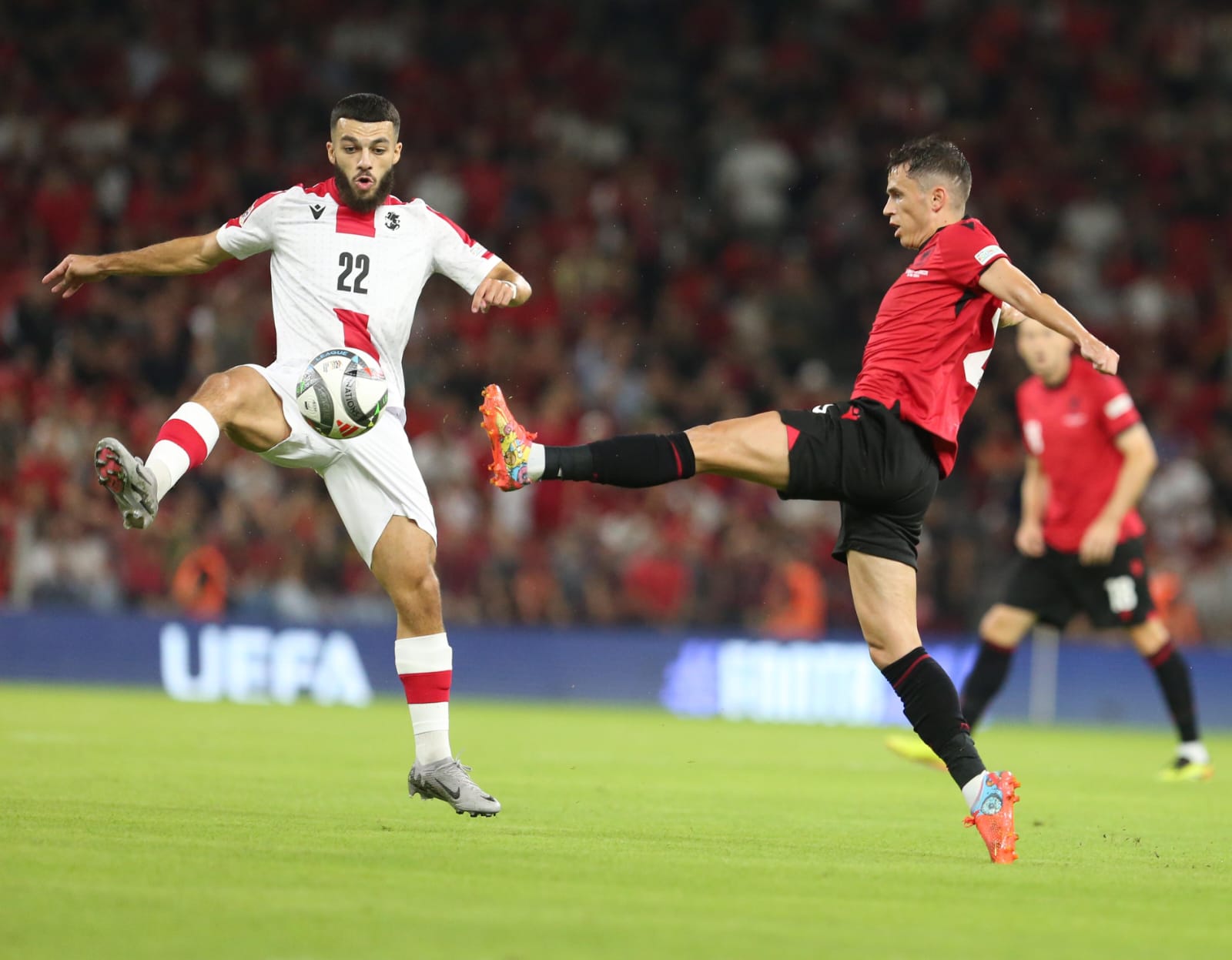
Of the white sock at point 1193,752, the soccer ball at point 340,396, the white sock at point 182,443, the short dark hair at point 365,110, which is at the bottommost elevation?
the white sock at point 1193,752

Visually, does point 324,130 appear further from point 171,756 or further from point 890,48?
point 171,756

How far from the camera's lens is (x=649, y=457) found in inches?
239

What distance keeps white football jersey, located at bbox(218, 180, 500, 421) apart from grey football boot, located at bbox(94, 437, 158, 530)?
96 cm

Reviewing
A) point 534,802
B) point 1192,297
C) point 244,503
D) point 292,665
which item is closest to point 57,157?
point 244,503

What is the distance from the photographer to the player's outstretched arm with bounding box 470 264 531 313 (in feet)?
21.7

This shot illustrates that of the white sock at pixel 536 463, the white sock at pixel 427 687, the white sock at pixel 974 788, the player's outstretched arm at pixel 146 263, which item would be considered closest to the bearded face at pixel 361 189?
the player's outstretched arm at pixel 146 263

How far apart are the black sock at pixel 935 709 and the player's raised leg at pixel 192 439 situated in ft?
7.86

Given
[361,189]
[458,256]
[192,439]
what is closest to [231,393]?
[192,439]

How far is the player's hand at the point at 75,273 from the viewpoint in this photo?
6840 mm

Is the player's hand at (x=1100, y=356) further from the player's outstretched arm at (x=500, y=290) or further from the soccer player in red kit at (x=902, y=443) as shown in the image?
the player's outstretched arm at (x=500, y=290)

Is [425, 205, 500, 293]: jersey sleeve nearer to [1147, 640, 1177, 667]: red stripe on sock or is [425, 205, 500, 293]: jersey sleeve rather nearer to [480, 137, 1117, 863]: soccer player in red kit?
[480, 137, 1117, 863]: soccer player in red kit

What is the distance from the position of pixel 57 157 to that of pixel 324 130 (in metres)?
3.06

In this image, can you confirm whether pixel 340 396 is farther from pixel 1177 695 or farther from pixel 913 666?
pixel 1177 695

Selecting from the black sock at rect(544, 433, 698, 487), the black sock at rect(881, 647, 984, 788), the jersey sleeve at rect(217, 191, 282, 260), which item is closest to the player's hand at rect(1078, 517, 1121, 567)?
the black sock at rect(881, 647, 984, 788)
